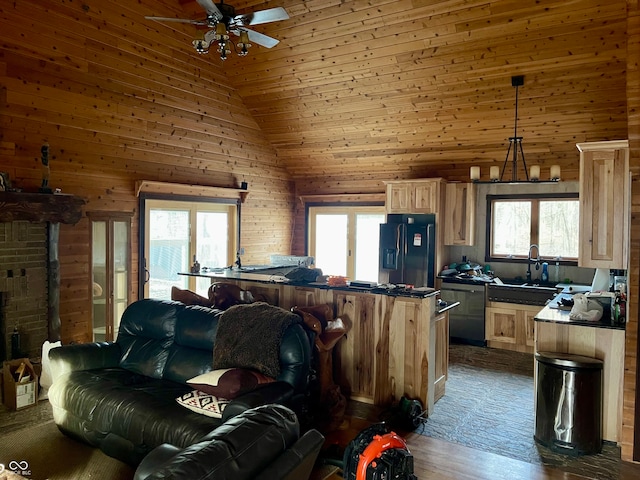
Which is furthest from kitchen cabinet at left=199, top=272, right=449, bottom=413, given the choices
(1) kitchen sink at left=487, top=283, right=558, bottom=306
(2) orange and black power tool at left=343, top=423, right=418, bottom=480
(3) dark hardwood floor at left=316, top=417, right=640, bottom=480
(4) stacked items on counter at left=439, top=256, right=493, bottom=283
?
(4) stacked items on counter at left=439, top=256, right=493, bottom=283

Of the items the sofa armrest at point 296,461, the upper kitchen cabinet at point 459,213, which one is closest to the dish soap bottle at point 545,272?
the upper kitchen cabinet at point 459,213

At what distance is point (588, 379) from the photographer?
3783mm

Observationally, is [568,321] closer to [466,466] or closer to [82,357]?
[466,466]

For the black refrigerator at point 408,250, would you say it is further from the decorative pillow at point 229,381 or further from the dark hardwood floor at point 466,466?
the decorative pillow at point 229,381

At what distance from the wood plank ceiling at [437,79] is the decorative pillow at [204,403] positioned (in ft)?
13.4

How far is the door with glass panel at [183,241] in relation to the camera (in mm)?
6727

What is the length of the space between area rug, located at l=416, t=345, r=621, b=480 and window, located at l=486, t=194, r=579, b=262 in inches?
67.3

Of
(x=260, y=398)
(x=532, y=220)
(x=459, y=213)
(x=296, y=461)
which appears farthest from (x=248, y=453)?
(x=532, y=220)

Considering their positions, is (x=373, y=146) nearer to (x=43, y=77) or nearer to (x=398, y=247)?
(x=398, y=247)

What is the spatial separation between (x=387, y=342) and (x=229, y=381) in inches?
67.8

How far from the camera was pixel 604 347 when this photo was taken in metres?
4.03

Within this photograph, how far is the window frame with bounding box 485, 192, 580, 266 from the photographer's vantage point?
6.92 metres

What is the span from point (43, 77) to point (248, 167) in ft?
11.2

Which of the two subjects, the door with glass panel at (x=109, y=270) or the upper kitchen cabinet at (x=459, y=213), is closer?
the door with glass panel at (x=109, y=270)
